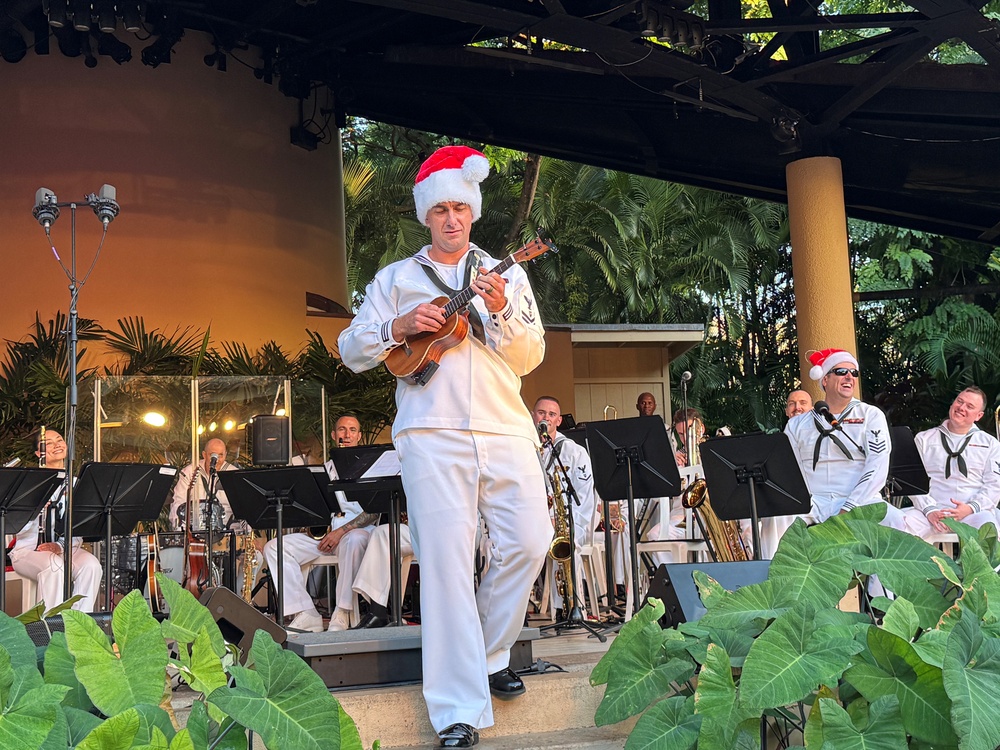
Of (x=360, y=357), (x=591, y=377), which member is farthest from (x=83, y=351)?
(x=360, y=357)

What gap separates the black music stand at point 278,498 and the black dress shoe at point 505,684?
8.76 feet

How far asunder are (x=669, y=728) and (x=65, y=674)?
164 centimetres

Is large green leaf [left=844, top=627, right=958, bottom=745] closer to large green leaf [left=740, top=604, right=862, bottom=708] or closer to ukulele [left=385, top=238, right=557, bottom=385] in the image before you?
large green leaf [left=740, top=604, right=862, bottom=708]

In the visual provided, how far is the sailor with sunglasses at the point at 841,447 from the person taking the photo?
7.14 meters

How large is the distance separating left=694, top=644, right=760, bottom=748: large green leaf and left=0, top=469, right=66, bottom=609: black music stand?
4.50m

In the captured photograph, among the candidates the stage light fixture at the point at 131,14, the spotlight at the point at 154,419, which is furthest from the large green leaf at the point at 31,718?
the stage light fixture at the point at 131,14

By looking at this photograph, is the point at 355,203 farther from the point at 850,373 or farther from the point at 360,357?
the point at 360,357

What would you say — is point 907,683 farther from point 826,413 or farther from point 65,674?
point 826,413

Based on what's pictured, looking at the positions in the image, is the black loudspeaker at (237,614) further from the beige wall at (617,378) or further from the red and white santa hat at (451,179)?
the beige wall at (617,378)

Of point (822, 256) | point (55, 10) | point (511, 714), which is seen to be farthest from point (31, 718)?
point (55, 10)

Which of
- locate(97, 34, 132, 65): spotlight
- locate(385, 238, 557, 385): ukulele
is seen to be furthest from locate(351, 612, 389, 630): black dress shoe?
locate(97, 34, 132, 65): spotlight

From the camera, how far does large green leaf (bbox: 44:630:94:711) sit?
2.90 metres

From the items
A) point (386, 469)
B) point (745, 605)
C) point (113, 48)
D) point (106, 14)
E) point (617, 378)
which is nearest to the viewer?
point (745, 605)

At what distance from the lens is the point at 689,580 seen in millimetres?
4508
